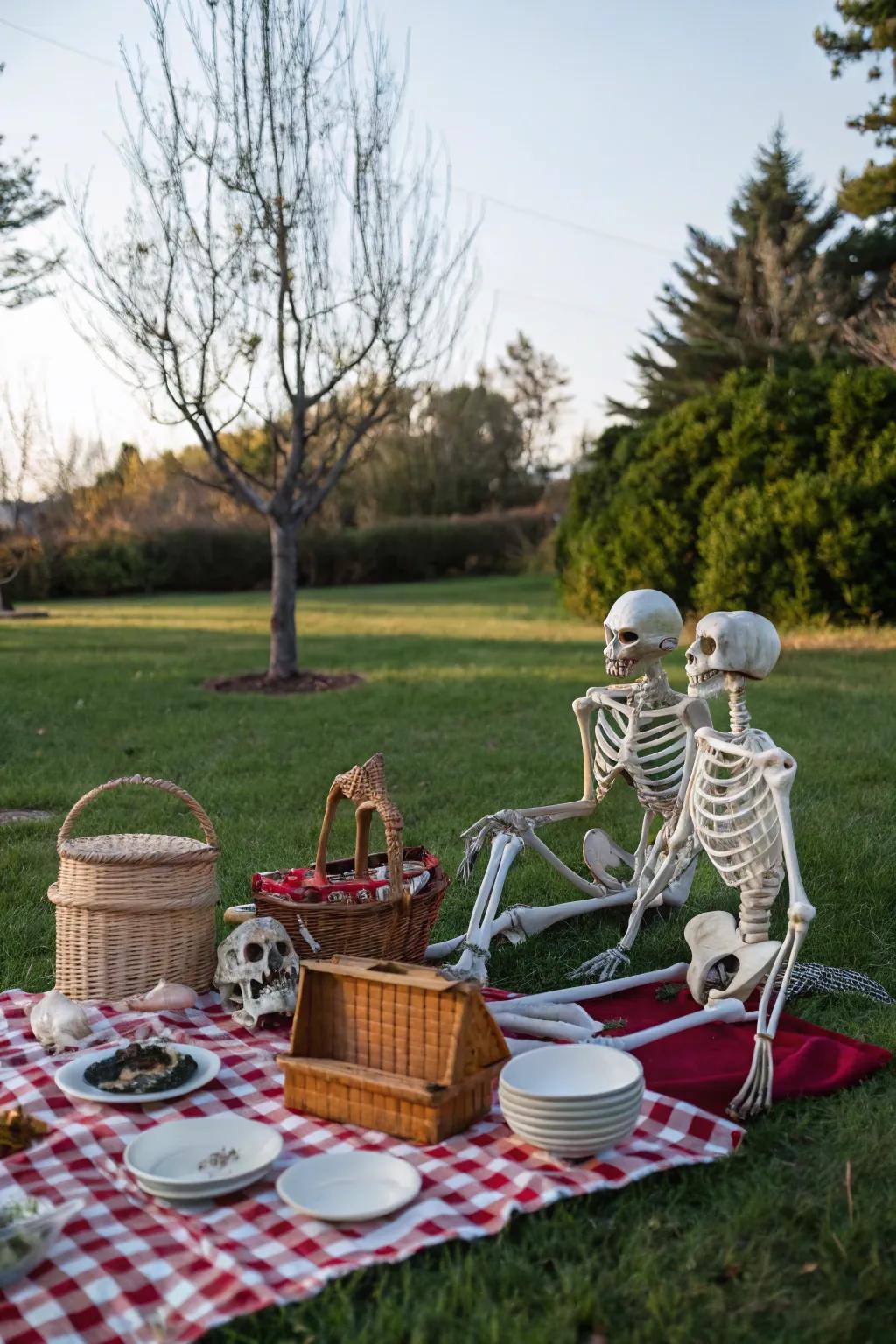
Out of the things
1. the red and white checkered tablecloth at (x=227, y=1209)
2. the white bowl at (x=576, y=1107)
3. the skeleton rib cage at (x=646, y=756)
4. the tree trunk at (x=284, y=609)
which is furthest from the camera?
the tree trunk at (x=284, y=609)

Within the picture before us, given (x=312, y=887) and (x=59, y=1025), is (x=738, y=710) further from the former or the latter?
(x=59, y=1025)

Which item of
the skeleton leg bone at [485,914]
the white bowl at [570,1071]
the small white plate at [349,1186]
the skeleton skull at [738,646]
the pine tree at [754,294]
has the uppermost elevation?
the pine tree at [754,294]

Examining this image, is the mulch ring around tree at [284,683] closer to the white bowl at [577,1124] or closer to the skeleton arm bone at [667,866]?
the skeleton arm bone at [667,866]

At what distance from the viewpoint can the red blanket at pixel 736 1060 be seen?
318 cm

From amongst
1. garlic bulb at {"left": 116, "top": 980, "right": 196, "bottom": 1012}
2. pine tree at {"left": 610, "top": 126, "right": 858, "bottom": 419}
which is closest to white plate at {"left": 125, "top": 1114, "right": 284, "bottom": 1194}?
garlic bulb at {"left": 116, "top": 980, "right": 196, "bottom": 1012}

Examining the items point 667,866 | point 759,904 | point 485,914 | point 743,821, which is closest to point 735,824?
point 743,821

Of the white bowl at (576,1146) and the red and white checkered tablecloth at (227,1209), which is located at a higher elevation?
the white bowl at (576,1146)

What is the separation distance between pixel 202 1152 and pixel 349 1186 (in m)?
0.38

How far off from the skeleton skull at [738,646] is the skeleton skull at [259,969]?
63.7 inches

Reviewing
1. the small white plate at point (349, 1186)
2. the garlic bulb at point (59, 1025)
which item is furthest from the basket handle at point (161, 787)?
the small white plate at point (349, 1186)

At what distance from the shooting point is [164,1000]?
366cm

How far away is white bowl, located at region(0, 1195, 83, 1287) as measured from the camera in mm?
2314

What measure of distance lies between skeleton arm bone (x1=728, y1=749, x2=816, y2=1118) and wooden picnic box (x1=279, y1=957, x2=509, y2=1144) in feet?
2.21

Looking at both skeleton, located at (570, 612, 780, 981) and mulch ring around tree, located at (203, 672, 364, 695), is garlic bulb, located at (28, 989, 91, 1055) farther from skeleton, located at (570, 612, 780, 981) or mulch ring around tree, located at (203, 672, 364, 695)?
mulch ring around tree, located at (203, 672, 364, 695)
